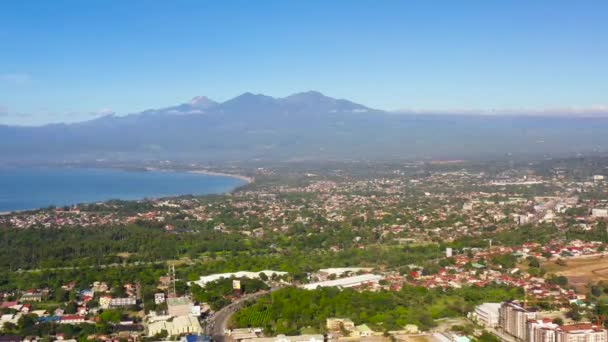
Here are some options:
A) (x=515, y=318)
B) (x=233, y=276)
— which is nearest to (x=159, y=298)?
(x=233, y=276)

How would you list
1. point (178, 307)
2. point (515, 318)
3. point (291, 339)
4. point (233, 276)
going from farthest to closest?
point (233, 276)
point (178, 307)
point (515, 318)
point (291, 339)

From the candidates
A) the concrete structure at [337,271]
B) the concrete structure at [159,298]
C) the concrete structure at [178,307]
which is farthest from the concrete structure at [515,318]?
the concrete structure at [159,298]

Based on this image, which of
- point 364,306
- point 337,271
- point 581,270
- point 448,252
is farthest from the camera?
point 448,252

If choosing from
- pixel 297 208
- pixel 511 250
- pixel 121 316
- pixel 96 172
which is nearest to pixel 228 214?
pixel 297 208

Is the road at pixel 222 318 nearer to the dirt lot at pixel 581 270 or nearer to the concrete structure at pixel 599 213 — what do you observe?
the dirt lot at pixel 581 270

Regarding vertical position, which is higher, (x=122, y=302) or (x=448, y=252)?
(x=448, y=252)

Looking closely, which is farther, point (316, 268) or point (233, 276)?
point (316, 268)

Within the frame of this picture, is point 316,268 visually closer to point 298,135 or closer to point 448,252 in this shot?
point 448,252
